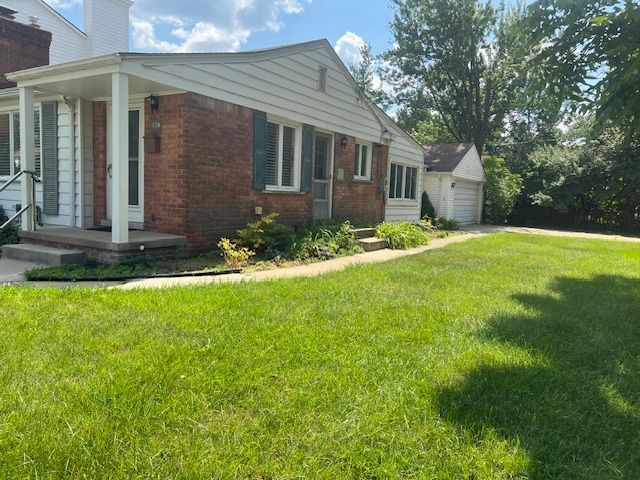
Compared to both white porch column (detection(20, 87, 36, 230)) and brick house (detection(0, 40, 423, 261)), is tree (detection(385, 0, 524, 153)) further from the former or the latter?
white porch column (detection(20, 87, 36, 230))

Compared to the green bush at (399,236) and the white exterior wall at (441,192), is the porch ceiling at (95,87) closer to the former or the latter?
the green bush at (399,236)

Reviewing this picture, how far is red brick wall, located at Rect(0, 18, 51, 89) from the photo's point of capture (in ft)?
34.5

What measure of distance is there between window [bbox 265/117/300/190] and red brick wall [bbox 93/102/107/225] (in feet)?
9.65

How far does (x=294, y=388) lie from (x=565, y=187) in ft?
71.2

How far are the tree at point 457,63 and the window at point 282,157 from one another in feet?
57.1

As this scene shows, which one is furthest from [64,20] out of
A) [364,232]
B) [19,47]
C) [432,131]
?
[432,131]

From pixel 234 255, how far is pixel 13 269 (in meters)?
3.00

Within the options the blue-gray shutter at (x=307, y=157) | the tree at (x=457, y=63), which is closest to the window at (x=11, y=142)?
the blue-gray shutter at (x=307, y=157)

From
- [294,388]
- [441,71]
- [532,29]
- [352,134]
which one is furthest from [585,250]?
[441,71]

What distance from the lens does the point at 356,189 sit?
12.4 metres

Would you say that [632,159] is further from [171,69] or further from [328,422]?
[328,422]

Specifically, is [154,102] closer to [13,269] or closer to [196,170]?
[196,170]

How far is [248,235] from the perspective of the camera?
814 cm

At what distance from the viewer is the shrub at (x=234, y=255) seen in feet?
23.7
